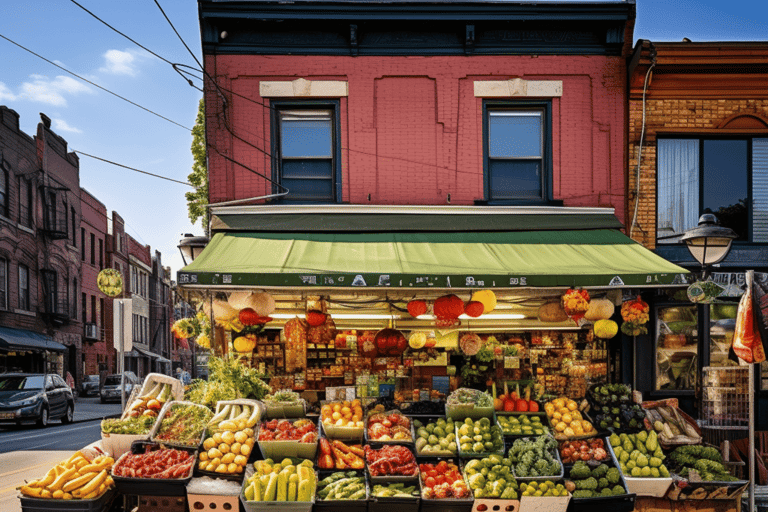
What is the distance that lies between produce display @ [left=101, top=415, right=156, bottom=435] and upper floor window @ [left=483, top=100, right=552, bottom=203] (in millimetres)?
7089

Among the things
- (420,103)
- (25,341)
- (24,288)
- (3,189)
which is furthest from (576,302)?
(24,288)

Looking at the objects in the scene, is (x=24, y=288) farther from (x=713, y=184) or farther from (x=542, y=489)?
(x=713, y=184)

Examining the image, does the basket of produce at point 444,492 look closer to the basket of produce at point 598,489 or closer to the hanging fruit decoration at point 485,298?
the basket of produce at point 598,489

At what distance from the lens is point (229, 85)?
11688 millimetres

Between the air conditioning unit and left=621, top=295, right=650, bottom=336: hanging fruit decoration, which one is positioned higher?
left=621, top=295, right=650, bottom=336: hanging fruit decoration

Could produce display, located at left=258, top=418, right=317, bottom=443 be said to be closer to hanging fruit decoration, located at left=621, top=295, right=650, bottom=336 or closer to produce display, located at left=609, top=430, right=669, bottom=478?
produce display, located at left=609, top=430, right=669, bottom=478

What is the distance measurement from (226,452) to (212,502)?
2.05 ft

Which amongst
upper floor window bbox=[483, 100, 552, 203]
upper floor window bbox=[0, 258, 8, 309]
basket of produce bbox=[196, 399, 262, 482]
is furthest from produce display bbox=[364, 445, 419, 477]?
upper floor window bbox=[0, 258, 8, 309]

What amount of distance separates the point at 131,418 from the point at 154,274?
2234 inches

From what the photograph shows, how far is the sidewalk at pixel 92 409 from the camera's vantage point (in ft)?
83.3

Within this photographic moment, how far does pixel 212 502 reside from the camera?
7367mm

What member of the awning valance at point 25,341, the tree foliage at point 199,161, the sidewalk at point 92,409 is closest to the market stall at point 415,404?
the tree foliage at point 199,161

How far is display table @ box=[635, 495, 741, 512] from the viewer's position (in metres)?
8.19

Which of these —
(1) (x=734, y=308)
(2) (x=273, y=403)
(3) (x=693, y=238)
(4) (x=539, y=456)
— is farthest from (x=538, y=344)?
(2) (x=273, y=403)
